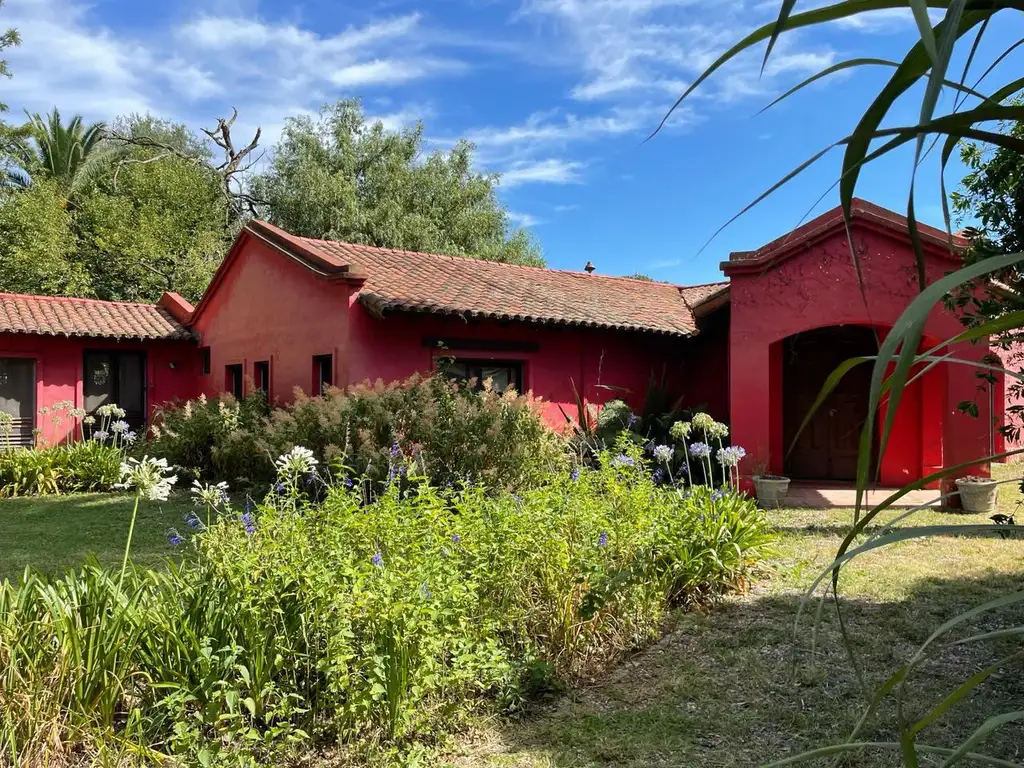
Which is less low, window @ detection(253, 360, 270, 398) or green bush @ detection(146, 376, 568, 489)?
window @ detection(253, 360, 270, 398)

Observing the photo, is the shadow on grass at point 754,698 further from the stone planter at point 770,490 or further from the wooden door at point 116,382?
the wooden door at point 116,382

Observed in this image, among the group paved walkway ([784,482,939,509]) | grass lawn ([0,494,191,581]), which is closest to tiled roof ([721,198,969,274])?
paved walkway ([784,482,939,509])

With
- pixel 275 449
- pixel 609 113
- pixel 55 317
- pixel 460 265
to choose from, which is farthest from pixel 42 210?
pixel 609 113

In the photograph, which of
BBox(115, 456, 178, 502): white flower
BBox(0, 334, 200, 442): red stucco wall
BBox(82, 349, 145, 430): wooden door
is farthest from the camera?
BBox(82, 349, 145, 430): wooden door

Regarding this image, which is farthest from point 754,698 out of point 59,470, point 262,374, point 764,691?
point 262,374

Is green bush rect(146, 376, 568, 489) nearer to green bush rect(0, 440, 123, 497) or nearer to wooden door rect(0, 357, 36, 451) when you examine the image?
green bush rect(0, 440, 123, 497)

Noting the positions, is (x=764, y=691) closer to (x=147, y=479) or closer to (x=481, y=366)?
(x=147, y=479)

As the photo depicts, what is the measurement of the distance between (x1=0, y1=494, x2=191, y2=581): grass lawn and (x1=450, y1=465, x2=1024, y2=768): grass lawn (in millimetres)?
3720

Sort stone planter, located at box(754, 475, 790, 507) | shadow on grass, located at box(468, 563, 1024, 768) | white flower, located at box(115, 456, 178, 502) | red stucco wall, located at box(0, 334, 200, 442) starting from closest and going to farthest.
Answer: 1. shadow on grass, located at box(468, 563, 1024, 768)
2. white flower, located at box(115, 456, 178, 502)
3. stone planter, located at box(754, 475, 790, 507)
4. red stucco wall, located at box(0, 334, 200, 442)

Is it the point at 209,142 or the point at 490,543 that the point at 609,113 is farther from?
the point at 209,142

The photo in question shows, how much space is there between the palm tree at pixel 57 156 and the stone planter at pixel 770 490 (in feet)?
82.2

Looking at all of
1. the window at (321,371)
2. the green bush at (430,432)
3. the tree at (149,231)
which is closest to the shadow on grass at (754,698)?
the green bush at (430,432)

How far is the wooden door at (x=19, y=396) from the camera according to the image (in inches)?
612

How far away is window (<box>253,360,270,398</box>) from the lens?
1376cm
